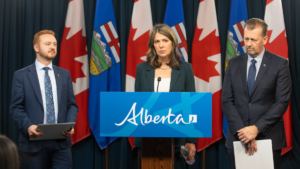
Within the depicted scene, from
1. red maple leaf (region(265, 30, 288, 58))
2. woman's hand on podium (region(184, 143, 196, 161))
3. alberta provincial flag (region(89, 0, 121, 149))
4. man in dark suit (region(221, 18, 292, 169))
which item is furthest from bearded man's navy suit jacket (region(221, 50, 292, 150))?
alberta provincial flag (region(89, 0, 121, 149))

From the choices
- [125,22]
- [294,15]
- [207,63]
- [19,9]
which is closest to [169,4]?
[125,22]

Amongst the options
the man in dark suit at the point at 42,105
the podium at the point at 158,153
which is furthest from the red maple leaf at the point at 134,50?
the podium at the point at 158,153

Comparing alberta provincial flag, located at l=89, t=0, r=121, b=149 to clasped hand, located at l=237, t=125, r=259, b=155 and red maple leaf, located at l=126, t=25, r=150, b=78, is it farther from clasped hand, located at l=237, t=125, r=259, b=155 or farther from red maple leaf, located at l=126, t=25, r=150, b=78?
clasped hand, located at l=237, t=125, r=259, b=155

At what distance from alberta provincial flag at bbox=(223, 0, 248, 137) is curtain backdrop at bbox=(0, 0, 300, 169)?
0.17 metres

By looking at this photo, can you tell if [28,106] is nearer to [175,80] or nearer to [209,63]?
[175,80]

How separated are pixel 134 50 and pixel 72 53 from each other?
0.87m

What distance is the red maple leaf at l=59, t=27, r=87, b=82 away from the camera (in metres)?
3.81

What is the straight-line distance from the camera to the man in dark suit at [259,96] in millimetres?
2072

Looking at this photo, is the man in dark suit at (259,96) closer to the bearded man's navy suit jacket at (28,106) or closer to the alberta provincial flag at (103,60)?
the bearded man's navy suit jacket at (28,106)

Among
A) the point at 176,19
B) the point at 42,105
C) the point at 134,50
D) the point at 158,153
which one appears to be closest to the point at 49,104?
the point at 42,105

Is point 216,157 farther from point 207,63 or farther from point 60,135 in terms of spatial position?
point 60,135

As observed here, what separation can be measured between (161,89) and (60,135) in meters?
1.01

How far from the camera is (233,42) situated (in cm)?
373

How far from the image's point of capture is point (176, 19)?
3807 millimetres
